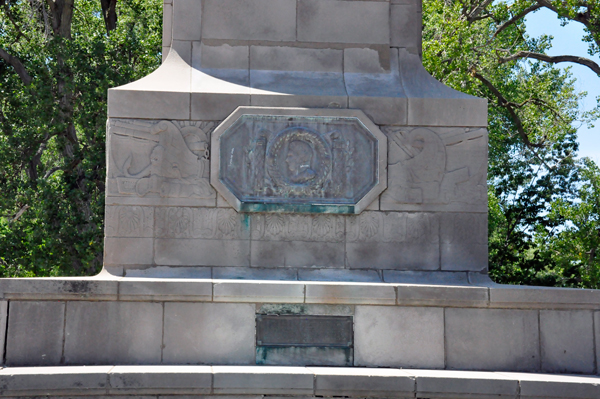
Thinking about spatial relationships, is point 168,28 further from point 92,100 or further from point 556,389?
point 92,100

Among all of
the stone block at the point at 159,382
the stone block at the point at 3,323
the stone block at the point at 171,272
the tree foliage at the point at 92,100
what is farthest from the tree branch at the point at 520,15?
the stone block at the point at 3,323

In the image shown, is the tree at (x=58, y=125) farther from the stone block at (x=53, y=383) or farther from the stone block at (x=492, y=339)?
the stone block at (x=492, y=339)

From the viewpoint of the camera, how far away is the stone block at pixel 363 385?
22.1 ft

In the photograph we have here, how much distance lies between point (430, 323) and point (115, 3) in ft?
55.7

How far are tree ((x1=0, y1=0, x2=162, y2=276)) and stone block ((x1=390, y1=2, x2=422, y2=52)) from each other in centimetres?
1021

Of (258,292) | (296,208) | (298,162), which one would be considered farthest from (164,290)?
(298,162)

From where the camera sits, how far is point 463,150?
8695 millimetres

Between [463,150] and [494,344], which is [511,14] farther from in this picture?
[494,344]

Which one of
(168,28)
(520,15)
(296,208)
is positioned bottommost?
(296,208)

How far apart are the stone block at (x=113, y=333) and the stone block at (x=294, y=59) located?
3488mm

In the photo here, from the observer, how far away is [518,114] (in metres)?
22.4

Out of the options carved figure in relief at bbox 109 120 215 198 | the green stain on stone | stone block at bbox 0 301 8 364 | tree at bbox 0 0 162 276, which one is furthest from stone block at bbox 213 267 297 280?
tree at bbox 0 0 162 276

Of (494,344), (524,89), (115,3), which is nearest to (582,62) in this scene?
(524,89)

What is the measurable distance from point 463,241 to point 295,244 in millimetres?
2039
